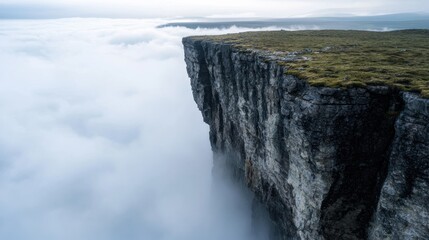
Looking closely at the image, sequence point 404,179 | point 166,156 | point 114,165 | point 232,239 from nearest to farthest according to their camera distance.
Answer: point 404,179, point 232,239, point 166,156, point 114,165

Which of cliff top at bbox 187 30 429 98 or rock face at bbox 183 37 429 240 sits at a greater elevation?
cliff top at bbox 187 30 429 98

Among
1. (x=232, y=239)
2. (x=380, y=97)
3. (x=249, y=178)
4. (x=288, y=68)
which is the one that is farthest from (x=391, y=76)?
(x=232, y=239)

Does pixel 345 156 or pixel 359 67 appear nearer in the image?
pixel 345 156

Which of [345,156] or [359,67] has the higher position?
[359,67]

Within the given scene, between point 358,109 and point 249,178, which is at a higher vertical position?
point 358,109

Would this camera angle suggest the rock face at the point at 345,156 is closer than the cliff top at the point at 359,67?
Yes

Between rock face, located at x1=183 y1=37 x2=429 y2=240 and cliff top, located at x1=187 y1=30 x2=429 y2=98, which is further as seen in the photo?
cliff top, located at x1=187 y1=30 x2=429 y2=98

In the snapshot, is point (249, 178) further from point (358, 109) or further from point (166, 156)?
point (166, 156)

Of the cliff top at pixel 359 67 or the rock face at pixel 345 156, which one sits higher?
the cliff top at pixel 359 67
